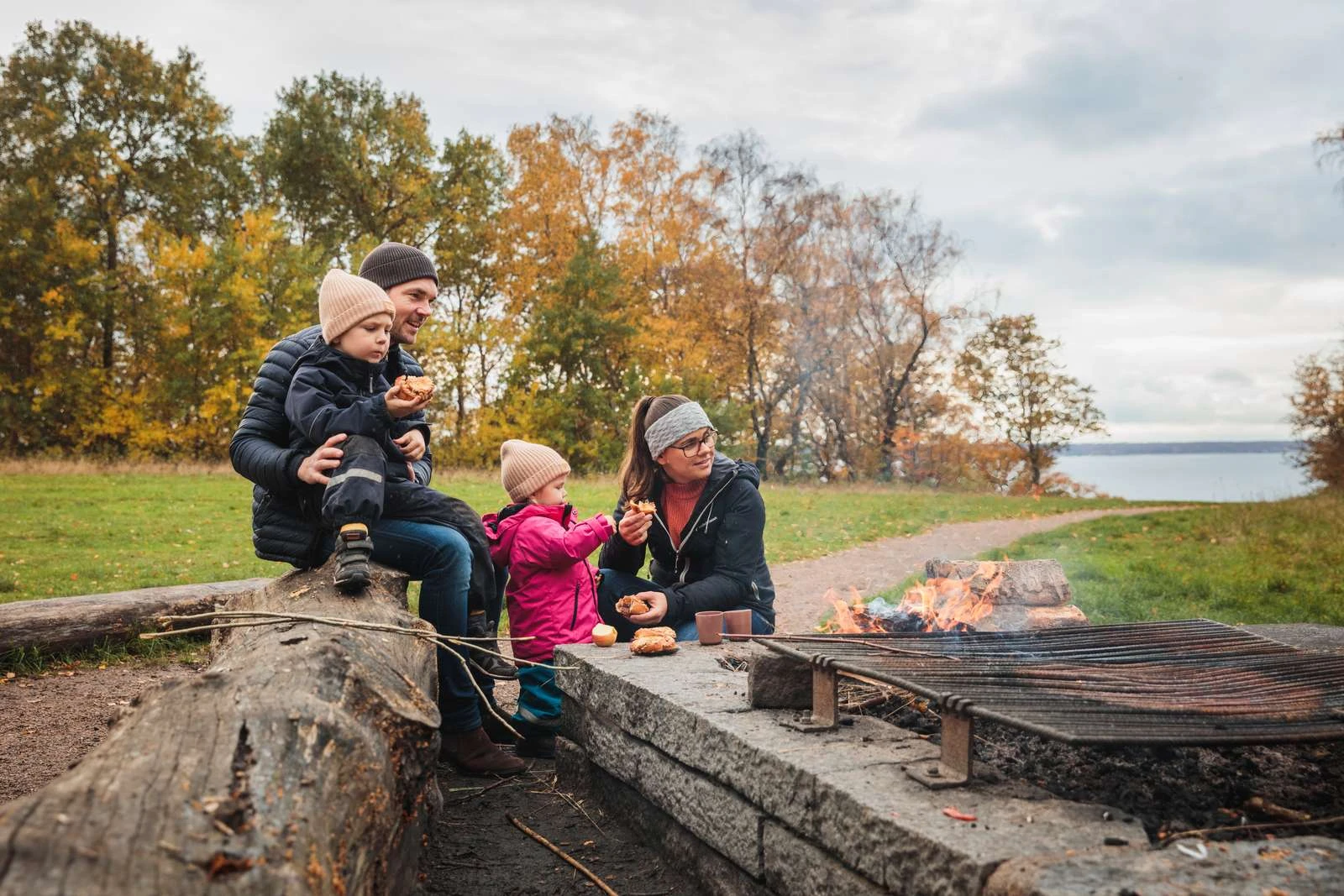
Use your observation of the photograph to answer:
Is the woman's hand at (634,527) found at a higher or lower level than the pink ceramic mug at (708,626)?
higher

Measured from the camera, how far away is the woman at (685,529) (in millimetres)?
4621

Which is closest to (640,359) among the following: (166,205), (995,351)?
(995,351)

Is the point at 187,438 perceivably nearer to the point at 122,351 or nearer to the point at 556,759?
the point at 122,351

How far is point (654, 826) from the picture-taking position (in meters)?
3.33

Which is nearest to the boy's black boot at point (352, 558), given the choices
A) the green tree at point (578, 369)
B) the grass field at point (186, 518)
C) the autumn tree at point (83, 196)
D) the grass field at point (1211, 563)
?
the grass field at point (1211, 563)

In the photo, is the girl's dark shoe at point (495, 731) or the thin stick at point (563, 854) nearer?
the thin stick at point (563, 854)

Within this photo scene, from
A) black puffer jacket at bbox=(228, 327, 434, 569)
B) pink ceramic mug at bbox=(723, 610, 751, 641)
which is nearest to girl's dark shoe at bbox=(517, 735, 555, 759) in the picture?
pink ceramic mug at bbox=(723, 610, 751, 641)

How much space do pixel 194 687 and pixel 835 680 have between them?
1.75m

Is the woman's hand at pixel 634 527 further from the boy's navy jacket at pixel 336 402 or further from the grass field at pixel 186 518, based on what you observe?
the grass field at pixel 186 518

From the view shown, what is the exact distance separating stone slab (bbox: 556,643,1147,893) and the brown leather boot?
76cm

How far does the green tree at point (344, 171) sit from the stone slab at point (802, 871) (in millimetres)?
27128

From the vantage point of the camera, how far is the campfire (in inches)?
181

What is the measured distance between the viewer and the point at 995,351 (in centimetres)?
3045

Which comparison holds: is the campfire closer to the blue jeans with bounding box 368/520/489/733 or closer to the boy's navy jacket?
the blue jeans with bounding box 368/520/489/733
